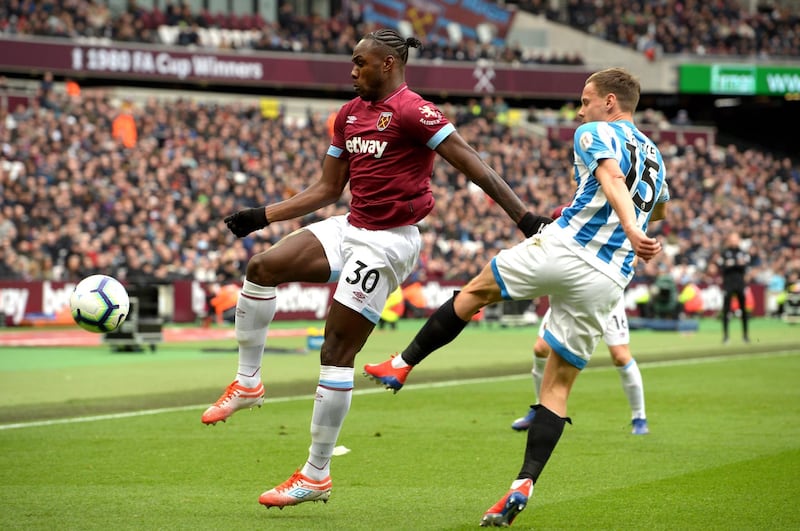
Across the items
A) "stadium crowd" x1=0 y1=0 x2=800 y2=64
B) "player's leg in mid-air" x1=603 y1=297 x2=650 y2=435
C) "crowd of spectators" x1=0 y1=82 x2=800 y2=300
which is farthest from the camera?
"stadium crowd" x1=0 y1=0 x2=800 y2=64

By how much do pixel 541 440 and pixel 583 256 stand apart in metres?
1.04

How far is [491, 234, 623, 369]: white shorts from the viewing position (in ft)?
21.6

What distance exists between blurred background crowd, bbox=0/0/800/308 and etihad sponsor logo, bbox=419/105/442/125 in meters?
16.5

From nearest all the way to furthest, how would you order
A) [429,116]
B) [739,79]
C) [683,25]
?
[429,116], [739,79], [683,25]

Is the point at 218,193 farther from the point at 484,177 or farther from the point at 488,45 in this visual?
the point at 484,177

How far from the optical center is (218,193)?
1325 inches

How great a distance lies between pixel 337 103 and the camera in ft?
148

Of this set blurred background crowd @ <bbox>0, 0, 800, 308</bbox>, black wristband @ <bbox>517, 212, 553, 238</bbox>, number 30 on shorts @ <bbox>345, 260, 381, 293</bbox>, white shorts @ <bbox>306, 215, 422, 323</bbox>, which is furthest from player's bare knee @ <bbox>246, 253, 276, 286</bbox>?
blurred background crowd @ <bbox>0, 0, 800, 308</bbox>

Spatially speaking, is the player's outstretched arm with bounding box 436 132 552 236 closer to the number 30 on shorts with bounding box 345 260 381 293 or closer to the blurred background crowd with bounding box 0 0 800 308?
the number 30 on shorts with bounding box 345 260 381 293

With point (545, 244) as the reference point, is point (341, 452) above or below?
below

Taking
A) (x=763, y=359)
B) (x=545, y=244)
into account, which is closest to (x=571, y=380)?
(x=545, y=244)

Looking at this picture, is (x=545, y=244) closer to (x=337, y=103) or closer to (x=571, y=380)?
(x=571, y=380)

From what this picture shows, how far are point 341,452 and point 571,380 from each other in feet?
10.5

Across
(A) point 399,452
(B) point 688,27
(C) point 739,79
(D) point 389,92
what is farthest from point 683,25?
(D) point 389,92
